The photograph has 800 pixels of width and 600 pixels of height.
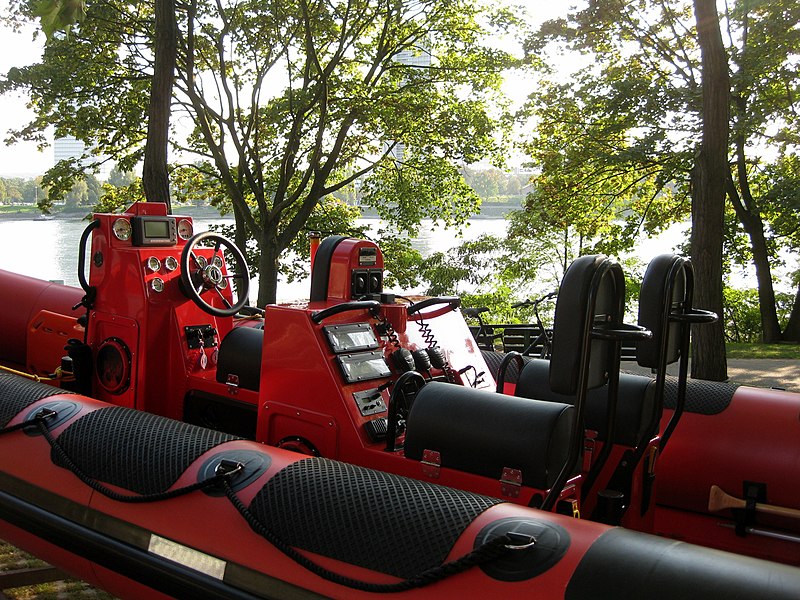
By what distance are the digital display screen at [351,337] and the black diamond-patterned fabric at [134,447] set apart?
76 cm

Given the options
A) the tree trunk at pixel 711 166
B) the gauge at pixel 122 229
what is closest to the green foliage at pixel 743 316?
the tree trunk at pixel 711 166

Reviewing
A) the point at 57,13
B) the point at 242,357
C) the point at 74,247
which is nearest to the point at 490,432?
the point at 242,357

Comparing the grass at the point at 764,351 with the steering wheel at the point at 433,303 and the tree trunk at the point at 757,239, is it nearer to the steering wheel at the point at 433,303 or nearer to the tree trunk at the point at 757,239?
the tree trunk at the point at 757,239

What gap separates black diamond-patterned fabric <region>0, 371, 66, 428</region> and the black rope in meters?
1.77

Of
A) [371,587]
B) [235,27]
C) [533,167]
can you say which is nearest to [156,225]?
[371,587]

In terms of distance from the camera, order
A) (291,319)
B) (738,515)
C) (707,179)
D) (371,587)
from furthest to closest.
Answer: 1. (707,179)
2. (291,319)
3. (738,515)
4. (371,587)

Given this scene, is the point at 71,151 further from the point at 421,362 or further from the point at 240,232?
the point at 421,362

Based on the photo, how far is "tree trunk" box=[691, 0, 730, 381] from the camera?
820 centimetres

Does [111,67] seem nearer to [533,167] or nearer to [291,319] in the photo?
[533,167]

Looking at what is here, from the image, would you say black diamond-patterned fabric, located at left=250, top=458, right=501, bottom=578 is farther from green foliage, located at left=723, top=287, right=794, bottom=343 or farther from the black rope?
green foliage, located at left=723, top=287, right=794, bottom=343

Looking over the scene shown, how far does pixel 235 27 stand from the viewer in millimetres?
14352

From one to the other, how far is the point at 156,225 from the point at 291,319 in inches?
59.4

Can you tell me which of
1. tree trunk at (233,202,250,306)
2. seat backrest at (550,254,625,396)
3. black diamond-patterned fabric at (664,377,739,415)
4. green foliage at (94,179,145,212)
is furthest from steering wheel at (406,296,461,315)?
green foliage at (94,179,145,212)

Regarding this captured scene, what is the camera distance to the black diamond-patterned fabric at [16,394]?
3.74 m
